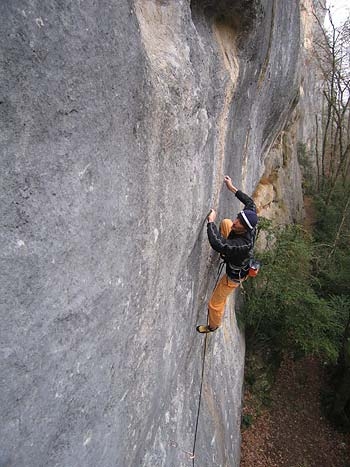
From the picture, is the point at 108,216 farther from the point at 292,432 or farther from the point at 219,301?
the point at 292,432

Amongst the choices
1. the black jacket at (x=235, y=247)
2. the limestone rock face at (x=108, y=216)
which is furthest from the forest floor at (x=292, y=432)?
the black jacket at (x=235, y=247)

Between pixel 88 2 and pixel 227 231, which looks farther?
pixel 227 231

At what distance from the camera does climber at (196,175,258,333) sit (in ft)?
15.5

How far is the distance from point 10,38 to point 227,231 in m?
4.11

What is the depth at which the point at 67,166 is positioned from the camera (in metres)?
2.35

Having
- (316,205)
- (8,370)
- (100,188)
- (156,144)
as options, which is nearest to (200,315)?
Result: (156,144)

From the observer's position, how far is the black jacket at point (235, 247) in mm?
4633

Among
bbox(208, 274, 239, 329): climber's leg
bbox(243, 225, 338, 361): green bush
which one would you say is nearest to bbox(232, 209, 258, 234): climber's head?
bbox(208, 274, 239, 329): climber's leg

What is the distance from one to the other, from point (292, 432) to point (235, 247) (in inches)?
259

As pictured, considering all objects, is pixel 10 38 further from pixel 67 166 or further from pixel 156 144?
pixel 156 144

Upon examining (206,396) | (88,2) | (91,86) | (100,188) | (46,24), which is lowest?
(206,396)

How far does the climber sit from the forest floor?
465 cm

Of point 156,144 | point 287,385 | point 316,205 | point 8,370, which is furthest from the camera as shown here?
point 316,205

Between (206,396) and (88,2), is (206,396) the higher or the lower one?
the lower one
